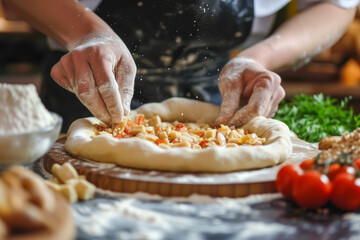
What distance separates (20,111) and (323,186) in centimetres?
80

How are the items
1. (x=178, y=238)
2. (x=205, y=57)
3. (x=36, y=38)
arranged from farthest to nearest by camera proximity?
(x=36, y=38) < (x=205, y=57) < (x=178, y=238)

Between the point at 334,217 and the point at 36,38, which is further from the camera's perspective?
the point at 36,38

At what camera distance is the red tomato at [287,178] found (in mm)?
1212

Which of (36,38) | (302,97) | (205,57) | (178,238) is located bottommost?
(36,38)

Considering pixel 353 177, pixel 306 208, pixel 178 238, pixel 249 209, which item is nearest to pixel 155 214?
pixel 178 238

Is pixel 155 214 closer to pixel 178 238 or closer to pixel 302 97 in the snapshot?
pixel 178 238

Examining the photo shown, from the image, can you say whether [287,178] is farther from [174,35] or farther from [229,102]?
[174,35]

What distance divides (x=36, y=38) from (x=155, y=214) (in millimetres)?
4268

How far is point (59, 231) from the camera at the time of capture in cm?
85

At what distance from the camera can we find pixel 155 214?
3.71ft

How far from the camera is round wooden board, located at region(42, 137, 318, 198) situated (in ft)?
4.17

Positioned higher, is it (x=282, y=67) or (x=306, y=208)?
(x=306, y=208)

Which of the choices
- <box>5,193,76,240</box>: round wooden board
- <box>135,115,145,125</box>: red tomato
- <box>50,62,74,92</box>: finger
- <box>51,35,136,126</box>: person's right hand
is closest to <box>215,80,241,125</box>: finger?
<box>135,115,145,125</box>: red tomato

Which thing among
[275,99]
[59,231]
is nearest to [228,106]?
[275,99]
